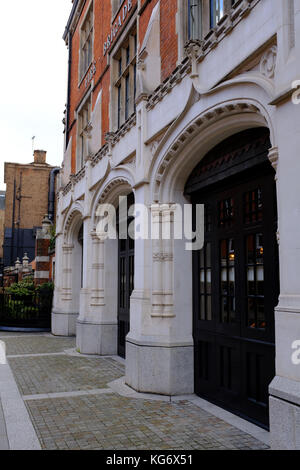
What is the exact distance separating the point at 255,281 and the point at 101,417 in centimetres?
296

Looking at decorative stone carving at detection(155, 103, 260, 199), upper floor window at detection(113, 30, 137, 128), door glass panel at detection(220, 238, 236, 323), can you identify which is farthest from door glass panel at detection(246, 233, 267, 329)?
upper floor window at detection(113, 30, 137, 128)

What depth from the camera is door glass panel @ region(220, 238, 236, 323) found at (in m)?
6.38

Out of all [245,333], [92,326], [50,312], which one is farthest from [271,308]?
[50,312]

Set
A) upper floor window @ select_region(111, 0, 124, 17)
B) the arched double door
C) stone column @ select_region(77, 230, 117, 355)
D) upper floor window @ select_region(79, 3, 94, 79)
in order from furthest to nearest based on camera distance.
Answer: upper floor window @ select_region(79, 3, 94, 79)
upper floor window @ select_region(111, 0, 124, 17)
stone column @ select_region(77, 230, 117, 355)
the arched double door

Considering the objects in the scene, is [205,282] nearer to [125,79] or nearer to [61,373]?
[61,373]

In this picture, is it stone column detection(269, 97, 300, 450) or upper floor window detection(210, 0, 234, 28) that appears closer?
stone column detection(269, 97, 300, 450)

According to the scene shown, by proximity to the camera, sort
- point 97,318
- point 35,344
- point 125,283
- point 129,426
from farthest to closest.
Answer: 1. point 35,344
2. point 97,318
3. point 125,283
4. point 129,426

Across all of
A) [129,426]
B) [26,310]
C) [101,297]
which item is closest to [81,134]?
[101,297]

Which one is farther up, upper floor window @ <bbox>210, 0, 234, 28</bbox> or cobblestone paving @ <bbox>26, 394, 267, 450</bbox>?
upper floor window @ <bbox>210, 0, 234, 28</bbox>

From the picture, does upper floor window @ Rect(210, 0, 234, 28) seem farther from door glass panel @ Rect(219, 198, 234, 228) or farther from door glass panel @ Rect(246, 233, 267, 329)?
door glass panel @ Rect(246, 233, 267, 329)

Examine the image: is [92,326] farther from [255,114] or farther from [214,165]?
[255,114]

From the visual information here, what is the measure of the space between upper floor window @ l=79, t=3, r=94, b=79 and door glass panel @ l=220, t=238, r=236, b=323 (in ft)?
34.7

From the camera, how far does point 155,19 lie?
8.12m

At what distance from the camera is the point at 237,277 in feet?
20.3
